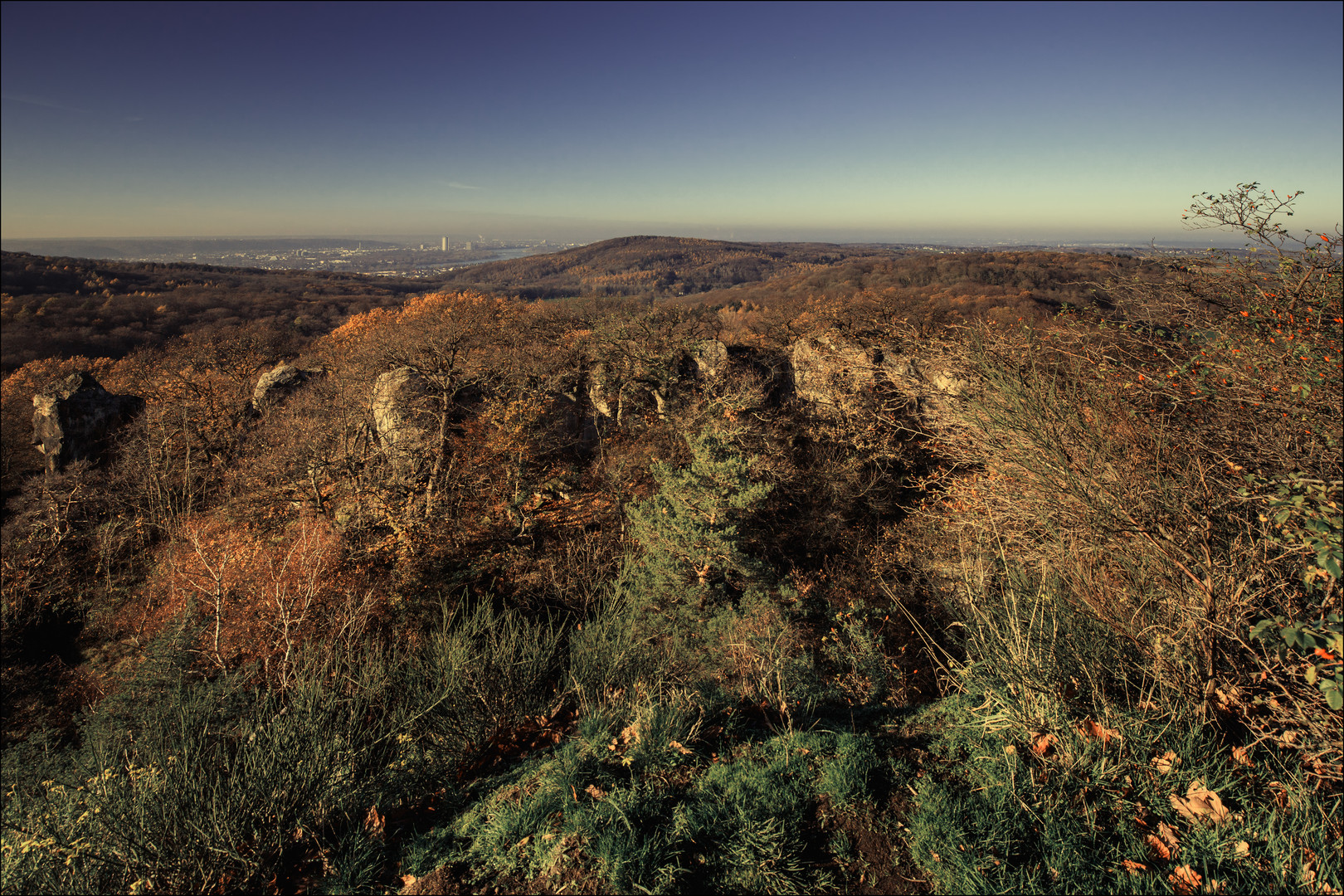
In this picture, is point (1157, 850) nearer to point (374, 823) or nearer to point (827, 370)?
point (374, 823)

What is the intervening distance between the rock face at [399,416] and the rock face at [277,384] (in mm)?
5810

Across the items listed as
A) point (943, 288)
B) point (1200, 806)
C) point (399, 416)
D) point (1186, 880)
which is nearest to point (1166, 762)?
point (1200, 806)

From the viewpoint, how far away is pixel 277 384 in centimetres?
1948

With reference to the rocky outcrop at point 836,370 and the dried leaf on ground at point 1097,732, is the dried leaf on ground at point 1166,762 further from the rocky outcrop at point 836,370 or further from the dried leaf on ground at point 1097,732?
the rocky outcrop at point 836,370

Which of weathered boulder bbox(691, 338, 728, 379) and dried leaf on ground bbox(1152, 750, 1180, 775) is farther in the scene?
weathered boulder bbox(691, 338, 728, 379)

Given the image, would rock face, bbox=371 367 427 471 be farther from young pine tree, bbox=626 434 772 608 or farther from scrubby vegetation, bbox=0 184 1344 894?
young pine tree, bbox=626 434 772 608

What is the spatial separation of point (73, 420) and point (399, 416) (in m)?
13.7

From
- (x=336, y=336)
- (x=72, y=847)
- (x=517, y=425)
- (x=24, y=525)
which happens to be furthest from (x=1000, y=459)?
(x=336, y=336)

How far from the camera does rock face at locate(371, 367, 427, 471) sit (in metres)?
14.6

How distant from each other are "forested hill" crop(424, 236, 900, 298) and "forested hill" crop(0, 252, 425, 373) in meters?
14.8

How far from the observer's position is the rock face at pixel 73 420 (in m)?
Answer: 18.3

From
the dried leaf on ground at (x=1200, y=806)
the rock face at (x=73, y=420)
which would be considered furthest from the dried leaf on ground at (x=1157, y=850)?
the rock face at (x=73, y=420)

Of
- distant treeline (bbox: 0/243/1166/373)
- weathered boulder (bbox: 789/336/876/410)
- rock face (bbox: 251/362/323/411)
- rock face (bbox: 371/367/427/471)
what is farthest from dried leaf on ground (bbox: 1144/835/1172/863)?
rock face (bbox: 251/362/323/411)

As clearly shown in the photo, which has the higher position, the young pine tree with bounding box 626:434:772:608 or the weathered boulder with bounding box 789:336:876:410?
the weathered boulder with bounding box 789:336:876:410
